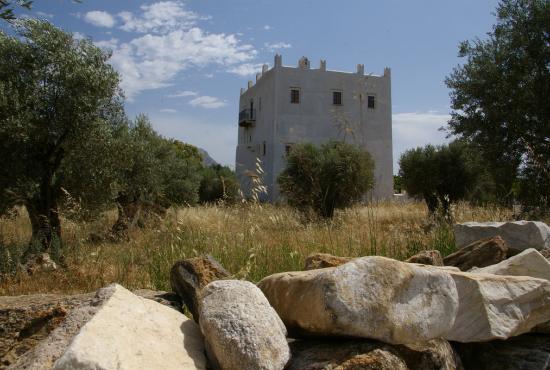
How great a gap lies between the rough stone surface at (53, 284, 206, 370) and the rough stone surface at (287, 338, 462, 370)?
1.97ft

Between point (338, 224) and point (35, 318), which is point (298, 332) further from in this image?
point (338, 224)

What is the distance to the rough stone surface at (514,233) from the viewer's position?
563cm

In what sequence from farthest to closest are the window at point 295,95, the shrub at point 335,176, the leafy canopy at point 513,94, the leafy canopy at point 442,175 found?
1. the window at point 295,95
2. the leafy canopy at point 442,175
3. the shrub at point 335,176
4. the leafy canopy at point 513,94

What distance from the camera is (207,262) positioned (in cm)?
375

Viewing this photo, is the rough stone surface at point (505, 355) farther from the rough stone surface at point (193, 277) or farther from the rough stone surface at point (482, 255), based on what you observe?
the rough stone surface at point (193, 277)

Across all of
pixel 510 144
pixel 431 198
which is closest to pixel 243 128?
pixel 431 198

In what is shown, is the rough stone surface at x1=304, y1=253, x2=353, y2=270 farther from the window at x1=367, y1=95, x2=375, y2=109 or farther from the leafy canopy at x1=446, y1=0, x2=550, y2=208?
the window at x1=367, y1=95, x2=375, y2=109

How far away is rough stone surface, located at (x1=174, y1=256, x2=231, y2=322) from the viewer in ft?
11.5

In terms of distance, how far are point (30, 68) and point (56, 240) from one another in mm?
4405

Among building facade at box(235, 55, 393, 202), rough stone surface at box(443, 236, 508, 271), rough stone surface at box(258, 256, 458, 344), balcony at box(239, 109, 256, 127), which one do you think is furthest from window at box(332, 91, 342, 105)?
rough stone surface at box(258, 256, 458, 344)

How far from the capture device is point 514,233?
5.76 metres

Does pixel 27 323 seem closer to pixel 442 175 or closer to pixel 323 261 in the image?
pixel 323 261

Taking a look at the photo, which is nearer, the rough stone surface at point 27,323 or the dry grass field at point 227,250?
the rough stone surface at point 27,323

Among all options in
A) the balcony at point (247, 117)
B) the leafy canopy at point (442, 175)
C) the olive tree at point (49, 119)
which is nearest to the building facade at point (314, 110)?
the balcony at point (247, 117)
